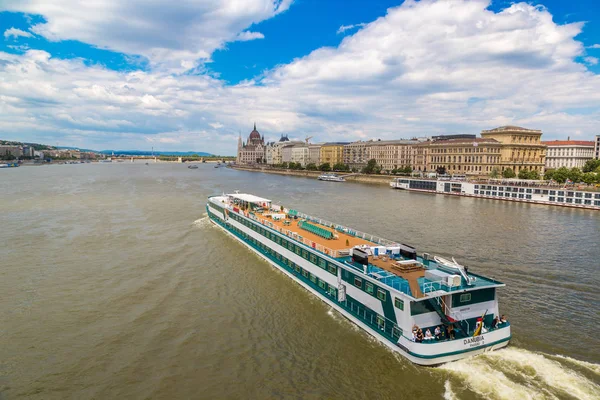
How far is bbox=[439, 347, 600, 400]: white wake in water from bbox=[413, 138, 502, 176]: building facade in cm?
11693

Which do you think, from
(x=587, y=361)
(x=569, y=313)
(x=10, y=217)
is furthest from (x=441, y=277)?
(x=10, y=217)

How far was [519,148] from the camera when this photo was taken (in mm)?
126625

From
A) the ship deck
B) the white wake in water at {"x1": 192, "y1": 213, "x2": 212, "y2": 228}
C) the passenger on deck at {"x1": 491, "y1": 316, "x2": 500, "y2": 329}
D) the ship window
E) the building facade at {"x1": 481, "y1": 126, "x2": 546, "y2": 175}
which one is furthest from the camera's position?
the building facade at {"x1": 481, "y1": 126, "x2": 546, "y2": 175}

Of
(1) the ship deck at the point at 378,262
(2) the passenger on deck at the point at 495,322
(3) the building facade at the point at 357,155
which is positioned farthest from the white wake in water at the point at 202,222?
(3) the building facade at the point at 357,155

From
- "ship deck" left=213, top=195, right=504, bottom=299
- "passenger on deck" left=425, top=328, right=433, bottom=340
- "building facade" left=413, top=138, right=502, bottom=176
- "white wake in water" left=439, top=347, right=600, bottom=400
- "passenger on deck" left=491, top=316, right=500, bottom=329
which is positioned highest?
"building facade" left=413, top=138, right=502, bottom=176

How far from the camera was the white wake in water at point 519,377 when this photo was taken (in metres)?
14.9

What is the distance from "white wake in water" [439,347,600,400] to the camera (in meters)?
14.9

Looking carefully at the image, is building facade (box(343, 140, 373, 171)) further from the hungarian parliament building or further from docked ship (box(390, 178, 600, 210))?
docked ship (box(390, 178, 600, 210))

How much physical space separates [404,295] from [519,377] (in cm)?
568

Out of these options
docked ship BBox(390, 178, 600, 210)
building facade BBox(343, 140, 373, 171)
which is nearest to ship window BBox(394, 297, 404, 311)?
docked ship BBox(390, 178, 600, 210)

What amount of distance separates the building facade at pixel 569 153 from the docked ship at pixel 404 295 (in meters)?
156

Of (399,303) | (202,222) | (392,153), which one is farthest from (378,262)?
(392,153)

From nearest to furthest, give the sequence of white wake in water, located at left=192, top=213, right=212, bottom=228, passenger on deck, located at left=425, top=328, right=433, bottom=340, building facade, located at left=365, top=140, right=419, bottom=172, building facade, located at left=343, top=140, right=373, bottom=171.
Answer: passenger on deck, located at left=425, top=328, right=433, bottom=340 → white wake in water, located at left=192, top=213, right=212, bottom=228 → building facade, located at left=365, top=140, right=419, bottom=172 → building facade, located at left=343, top=140, right=373, bottom=171

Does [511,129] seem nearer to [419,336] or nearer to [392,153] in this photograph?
[392,153]
